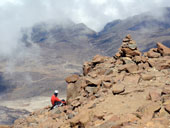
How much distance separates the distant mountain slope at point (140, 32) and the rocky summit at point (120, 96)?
92.9 m

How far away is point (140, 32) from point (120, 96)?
14486cm

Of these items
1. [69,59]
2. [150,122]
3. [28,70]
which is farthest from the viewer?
[69,59]

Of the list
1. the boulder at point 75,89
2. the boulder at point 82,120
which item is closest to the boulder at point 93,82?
the boulder at point 75,89

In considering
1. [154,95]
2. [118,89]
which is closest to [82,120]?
[118,89]

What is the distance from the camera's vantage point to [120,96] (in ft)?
25.7

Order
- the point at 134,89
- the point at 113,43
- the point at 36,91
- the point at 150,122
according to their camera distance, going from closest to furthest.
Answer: the point at 150,122
the point at 134,89
the point at 36,91
the point at 113,43

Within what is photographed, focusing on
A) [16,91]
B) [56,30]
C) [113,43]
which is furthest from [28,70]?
[56,30]

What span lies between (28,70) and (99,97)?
290 feet

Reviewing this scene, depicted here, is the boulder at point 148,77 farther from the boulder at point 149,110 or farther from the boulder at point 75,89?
the boulder at point 149,110

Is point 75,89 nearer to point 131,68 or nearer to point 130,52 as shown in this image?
point 131,68

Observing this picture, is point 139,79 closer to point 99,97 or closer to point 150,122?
point 99,97

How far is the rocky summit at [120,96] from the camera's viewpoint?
5629 millimetres

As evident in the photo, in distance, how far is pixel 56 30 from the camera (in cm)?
18838

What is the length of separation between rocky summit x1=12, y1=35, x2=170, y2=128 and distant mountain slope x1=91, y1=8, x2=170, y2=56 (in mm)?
92923
